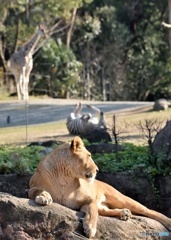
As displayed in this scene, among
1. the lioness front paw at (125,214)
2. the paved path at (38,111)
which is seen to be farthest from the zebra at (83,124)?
the lioness front paw at (125,214)

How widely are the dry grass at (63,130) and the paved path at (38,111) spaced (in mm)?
627

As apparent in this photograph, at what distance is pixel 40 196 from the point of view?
668 cm

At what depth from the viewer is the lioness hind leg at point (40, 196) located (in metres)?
6.64

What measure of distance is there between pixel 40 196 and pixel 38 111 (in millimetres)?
15032

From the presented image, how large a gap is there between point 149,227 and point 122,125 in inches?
419

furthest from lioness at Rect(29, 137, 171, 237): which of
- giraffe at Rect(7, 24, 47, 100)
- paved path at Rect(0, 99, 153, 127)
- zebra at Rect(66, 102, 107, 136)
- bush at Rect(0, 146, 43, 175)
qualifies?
giraffe at Rect(7, 24, 47, 100)

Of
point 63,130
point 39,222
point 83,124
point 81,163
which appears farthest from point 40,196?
point 63,130

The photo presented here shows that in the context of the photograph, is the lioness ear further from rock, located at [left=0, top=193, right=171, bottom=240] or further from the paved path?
the paved path

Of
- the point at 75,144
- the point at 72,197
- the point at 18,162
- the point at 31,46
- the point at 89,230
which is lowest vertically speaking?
the point at 89,230

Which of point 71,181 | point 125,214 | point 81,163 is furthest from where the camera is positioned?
point 125,214

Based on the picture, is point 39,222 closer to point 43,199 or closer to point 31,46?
point 43,199

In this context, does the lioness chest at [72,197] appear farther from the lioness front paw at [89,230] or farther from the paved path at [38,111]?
the paved path at [38,111]

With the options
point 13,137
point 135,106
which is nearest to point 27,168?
point 13,137

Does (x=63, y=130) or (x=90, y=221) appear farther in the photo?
(x=63, y=130)
